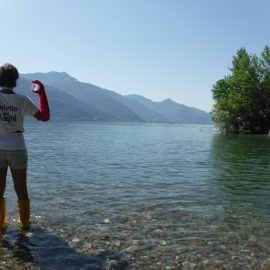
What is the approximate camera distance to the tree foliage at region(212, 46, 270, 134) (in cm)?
8488

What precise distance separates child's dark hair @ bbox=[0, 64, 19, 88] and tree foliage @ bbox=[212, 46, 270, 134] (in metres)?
79.9

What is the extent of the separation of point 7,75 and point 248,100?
269 feet

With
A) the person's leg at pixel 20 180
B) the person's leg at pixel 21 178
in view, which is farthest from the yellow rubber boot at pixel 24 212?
the person's leg at pixel 20 180

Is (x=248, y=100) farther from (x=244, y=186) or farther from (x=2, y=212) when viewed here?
(x=2, y=212)

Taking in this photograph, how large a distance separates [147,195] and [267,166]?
1354cm

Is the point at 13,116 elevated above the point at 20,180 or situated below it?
above

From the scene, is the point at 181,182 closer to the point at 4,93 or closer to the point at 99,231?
the point at 99,231

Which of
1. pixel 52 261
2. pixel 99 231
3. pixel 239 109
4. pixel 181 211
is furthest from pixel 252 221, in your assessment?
pixel 239 109

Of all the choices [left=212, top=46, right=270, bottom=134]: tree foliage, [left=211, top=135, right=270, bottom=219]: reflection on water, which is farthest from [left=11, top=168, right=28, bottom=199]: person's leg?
[left=212, top=46, right=270, bottom=134]: tree foliage

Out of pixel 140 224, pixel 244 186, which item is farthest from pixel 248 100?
pixel 140 224

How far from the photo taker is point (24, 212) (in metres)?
9.27

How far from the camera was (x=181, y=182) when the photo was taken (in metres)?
17.9

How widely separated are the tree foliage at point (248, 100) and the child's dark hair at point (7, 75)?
7989 cm

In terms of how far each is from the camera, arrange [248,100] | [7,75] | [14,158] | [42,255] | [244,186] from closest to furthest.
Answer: [42,255] < [7,75] < [14,158] < [244,186] < [248,100]
